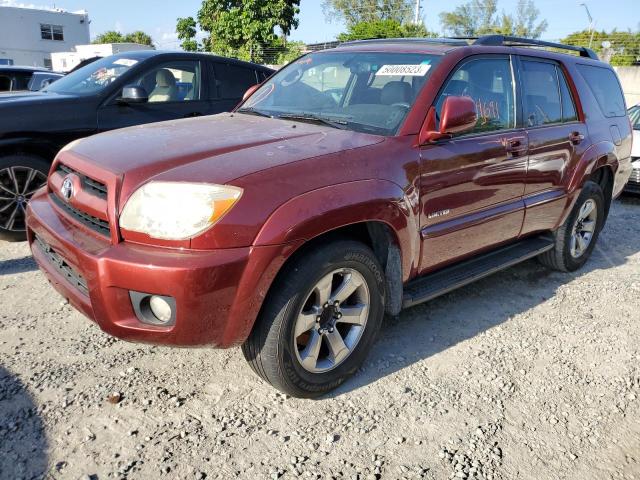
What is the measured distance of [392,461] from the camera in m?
2.40

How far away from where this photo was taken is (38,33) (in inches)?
1745

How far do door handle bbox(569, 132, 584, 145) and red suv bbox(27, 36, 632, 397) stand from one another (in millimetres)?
33

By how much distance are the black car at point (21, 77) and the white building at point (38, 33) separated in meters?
39.5

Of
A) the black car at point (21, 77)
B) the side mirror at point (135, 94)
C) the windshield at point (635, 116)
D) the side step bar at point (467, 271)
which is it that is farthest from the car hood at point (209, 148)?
the windshield at point (635, 116)

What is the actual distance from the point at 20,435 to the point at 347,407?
1.53 m

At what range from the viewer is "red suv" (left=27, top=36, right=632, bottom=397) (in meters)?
2.31

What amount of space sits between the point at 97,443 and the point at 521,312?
299 centimetres

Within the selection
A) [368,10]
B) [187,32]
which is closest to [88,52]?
[187,32]

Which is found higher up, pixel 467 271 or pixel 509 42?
pixel 509 42

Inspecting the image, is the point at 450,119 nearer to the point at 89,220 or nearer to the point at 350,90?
the point at 350,90

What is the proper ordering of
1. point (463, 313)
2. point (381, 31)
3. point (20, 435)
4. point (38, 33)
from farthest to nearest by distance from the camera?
point (38, 33) → point (381, 31) → point (463, 313) → point (20, 435)

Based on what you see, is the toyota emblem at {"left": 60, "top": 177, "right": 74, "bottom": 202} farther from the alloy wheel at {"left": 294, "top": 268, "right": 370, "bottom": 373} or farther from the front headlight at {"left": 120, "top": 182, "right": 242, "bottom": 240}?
the alloy wheel at {"left": 294, "top": 268, "right": 370, "bottom": 373}

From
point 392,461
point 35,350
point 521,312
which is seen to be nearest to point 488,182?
point 521,312

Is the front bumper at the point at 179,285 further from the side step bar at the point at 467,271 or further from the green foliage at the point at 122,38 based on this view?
the green foliage at the point at 122,38
